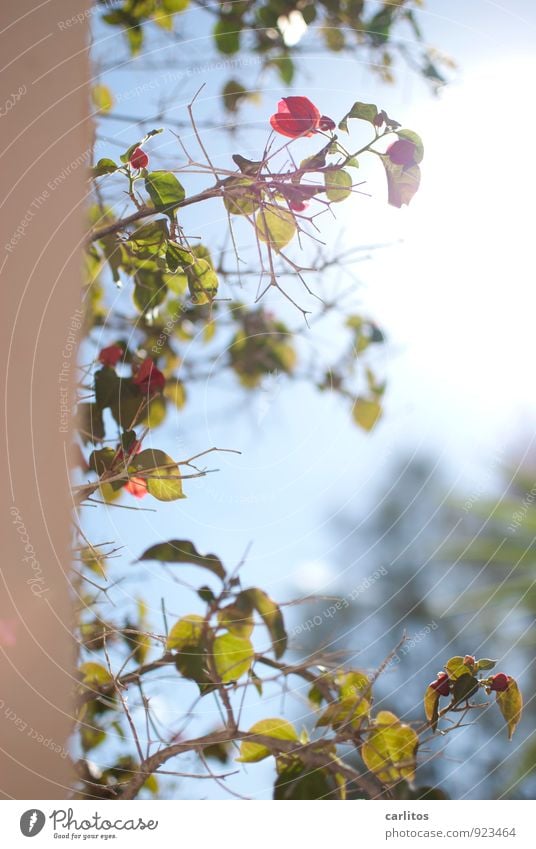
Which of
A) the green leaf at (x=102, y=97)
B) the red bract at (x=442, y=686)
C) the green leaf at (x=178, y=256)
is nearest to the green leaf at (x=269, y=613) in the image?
the red bract at (x=442, y=686)

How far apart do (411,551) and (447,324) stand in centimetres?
29

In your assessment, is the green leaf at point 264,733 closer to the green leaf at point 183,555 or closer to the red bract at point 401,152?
the green leaf at point 183,555

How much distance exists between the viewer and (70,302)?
581 millimetres

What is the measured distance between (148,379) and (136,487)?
76 millimetres

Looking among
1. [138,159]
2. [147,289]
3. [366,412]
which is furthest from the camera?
[366,412]

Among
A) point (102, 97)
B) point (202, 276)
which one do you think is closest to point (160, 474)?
point (202, 276)

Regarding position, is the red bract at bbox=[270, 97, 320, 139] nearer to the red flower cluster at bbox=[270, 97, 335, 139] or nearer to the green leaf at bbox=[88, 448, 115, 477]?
the red flower cluster at bbox=[270, 97, 335, 139]

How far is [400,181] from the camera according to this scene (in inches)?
19.6

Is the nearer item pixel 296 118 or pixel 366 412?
pixel 296 118

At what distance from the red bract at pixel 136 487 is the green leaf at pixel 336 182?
8.7 inches
